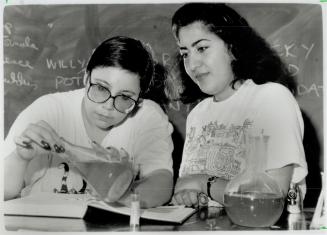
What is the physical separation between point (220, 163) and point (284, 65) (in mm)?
283

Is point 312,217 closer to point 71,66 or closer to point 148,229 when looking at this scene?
point 148,229

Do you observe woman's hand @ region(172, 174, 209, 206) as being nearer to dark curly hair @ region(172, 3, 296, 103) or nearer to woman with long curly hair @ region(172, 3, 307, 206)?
woman with long curly hair @ region(172, 3, 307, 206)

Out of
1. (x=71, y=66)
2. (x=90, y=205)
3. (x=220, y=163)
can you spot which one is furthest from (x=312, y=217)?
(x=71, y=66)

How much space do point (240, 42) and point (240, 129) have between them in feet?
0.69

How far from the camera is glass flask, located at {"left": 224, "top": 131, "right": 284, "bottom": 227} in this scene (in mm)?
1025

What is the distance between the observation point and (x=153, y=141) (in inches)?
46.3

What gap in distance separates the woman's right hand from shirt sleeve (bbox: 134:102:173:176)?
0.19m

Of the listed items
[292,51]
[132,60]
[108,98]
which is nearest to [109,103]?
[108,98]

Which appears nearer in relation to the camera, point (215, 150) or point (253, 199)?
point (253, 199)

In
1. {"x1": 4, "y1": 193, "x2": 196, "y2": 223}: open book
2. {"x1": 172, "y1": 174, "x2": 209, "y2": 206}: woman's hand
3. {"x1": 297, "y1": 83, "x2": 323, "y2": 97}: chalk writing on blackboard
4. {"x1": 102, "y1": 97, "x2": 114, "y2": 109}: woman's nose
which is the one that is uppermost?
{"x1": 297, "y1": 83, "x2": 323, "y2": 97}: chalk writing on blackboard

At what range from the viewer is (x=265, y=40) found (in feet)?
3.87

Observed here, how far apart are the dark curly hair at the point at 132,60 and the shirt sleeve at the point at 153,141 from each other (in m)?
0.04

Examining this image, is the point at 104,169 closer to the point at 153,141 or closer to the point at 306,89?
the point at 153,141

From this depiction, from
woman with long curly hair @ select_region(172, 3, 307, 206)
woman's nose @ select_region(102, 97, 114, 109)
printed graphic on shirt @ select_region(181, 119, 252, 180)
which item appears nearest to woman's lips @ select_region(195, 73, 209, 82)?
woman with long curly hair @ select_region(172, 3, 307, 206)
